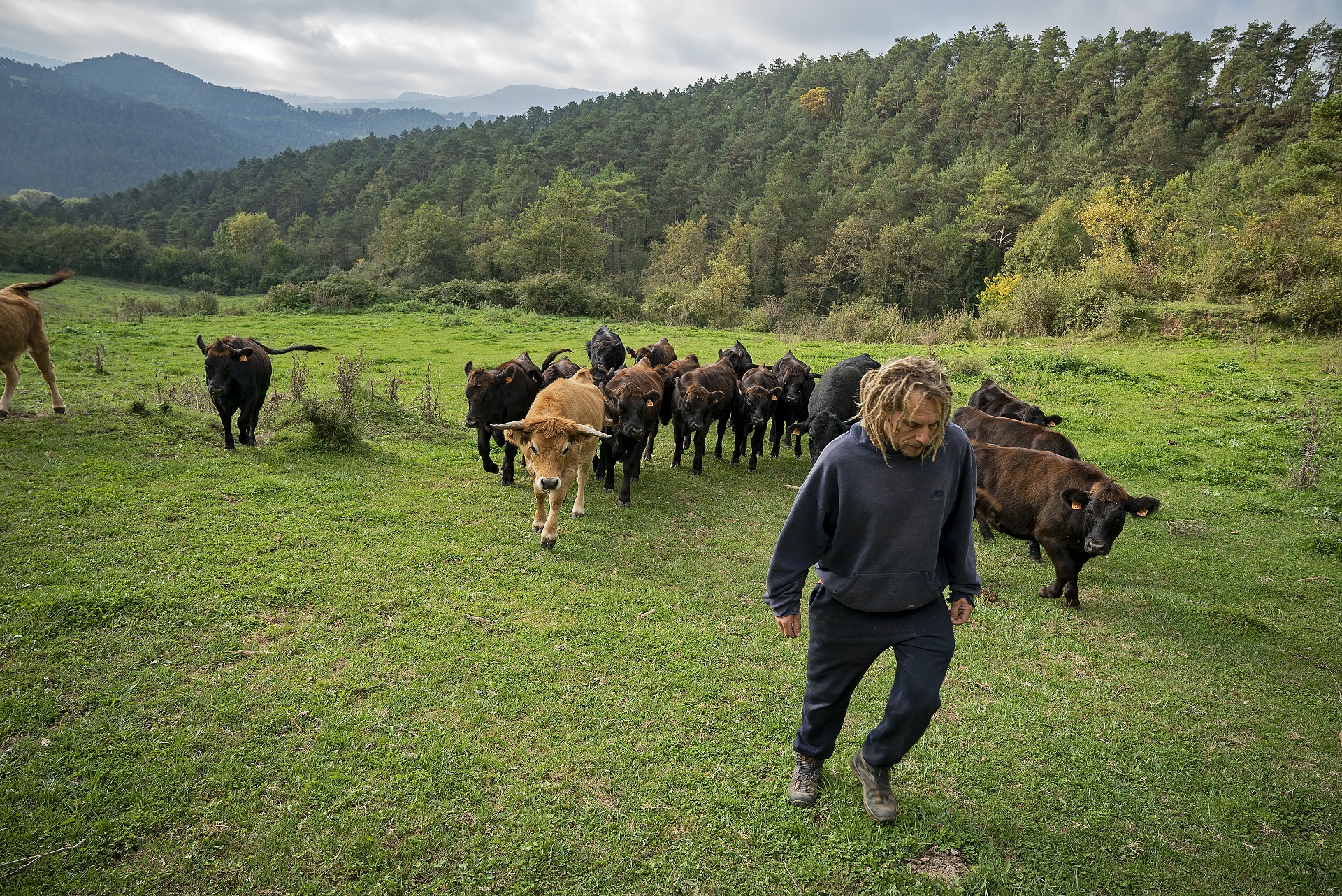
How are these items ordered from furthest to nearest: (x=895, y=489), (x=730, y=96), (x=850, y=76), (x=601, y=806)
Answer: (x=730, y=96), (x=850, y=76), (x=601, y=806), (x=895, y=489)

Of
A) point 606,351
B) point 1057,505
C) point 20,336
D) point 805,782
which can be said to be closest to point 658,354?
point 606,351

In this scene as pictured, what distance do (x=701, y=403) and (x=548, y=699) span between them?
6.87 m

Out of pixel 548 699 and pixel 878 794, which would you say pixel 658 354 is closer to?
pixel 548 699

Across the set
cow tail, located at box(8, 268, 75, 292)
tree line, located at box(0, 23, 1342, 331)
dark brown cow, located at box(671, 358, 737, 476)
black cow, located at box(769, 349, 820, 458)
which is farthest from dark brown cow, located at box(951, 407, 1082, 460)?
tree line, located at box(0, 23, 1342, 331)

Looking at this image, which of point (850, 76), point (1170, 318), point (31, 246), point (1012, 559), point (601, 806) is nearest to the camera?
point (601, 806)

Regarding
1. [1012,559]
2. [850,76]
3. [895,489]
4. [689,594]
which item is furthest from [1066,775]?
[850,76]

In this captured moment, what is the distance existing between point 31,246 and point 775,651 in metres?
77.9

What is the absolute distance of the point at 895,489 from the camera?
3381mm

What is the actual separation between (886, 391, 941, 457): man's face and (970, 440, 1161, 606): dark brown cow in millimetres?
3736

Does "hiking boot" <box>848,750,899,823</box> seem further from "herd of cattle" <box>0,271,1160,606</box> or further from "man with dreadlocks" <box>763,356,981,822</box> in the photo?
"herd of cattle" <box>0,271,1160,606</box>

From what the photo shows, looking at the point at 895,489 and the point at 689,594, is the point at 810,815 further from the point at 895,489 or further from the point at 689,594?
the point at 689,594

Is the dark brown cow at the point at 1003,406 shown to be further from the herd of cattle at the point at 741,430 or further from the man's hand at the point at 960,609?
the man's hand at the point at 960,609

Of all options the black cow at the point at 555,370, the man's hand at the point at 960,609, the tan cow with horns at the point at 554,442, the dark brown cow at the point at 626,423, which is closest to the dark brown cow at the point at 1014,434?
the dark brown cow at the point at 626,423

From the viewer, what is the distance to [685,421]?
11.3 meters
